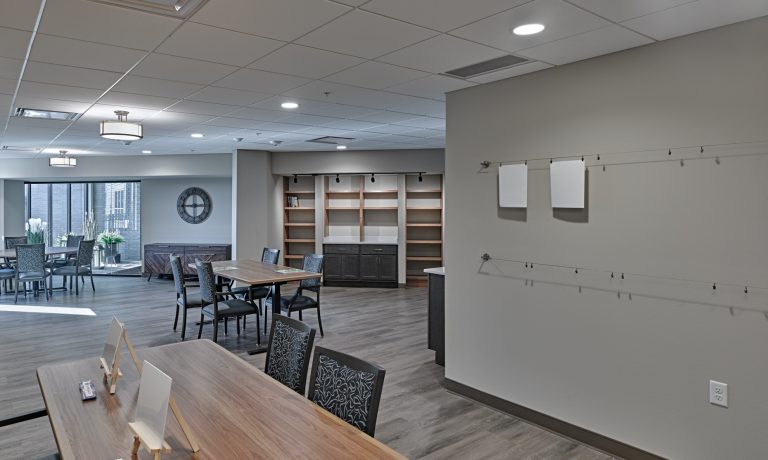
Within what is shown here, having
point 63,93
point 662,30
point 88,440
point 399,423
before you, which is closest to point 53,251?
point 63,93

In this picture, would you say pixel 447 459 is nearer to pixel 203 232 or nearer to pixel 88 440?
pixel 88 440

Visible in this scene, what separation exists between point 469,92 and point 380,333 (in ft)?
10.2

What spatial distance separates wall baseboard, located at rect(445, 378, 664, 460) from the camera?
287cm

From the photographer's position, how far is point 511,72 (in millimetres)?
3322

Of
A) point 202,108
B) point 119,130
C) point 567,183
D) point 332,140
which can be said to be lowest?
point 567,183

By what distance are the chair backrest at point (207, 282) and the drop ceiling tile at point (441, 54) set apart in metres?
3.00

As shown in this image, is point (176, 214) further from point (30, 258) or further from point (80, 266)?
point (30, 258)

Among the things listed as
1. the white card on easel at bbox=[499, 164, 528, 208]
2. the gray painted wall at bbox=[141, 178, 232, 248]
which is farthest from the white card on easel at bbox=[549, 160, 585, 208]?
the gray painted wall at bbox=[141, 178, 232, 248]

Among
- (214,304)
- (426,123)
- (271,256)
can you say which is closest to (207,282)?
(214,304)

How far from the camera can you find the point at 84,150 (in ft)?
26.9

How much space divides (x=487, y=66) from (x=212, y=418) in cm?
263

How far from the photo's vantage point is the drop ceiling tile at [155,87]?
11.8ft

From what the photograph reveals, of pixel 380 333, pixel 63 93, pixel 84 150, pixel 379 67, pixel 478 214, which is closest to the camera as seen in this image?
pixel 379 67

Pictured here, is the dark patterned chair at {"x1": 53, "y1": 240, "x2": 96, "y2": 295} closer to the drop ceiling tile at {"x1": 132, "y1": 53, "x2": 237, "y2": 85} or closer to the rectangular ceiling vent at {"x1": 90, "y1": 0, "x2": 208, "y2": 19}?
the drop ceiling tile at {"x1": 132, "y1": 53, "x2": 237, "y2": 85}
